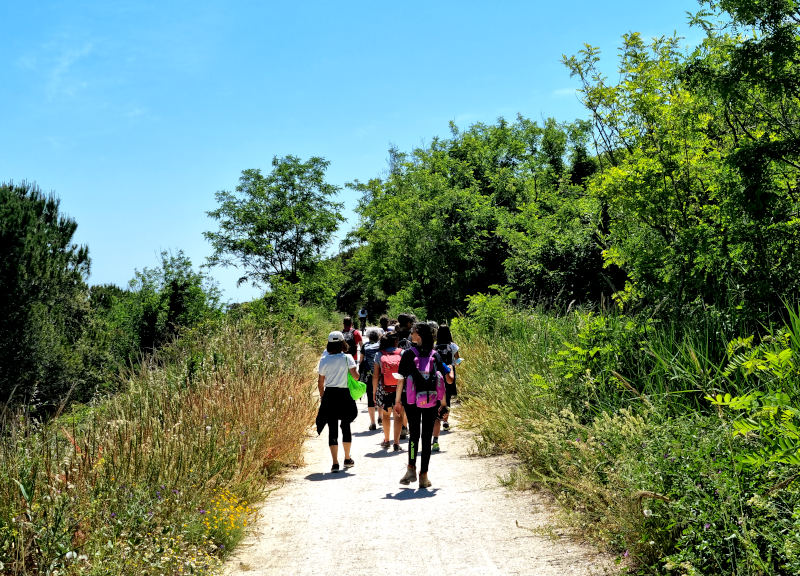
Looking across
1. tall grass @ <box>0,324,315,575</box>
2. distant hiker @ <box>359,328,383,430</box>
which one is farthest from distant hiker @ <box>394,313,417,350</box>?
tall grass @ <box>0,324,315,575</box>

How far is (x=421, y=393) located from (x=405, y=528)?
1.83 metres

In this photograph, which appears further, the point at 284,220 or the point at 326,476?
the point at 284,220

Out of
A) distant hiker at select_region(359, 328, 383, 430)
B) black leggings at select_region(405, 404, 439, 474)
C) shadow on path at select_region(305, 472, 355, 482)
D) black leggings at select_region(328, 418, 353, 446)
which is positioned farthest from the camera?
distant hiker at select_region(359, 328, 383, 430)

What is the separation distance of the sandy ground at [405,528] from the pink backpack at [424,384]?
38.8 inches

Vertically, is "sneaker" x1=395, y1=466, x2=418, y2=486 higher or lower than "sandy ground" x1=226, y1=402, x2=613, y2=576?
higher

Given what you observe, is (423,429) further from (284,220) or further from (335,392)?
(284,220)

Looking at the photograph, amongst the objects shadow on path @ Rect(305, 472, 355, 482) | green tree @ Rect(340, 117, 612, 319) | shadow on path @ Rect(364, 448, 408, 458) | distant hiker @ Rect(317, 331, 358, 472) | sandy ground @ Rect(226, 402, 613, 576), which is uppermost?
green tree @ Rect(340, 117, 612, 319)

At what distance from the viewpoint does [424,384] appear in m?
7.52

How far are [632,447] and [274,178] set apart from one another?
34.7m

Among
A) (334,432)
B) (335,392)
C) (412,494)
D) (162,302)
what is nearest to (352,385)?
(335,392)

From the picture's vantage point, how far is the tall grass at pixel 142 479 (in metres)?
4.03

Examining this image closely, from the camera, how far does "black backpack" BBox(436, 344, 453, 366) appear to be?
1016cm

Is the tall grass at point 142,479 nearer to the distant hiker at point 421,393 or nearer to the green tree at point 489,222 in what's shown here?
the distant hiker at point 421,393

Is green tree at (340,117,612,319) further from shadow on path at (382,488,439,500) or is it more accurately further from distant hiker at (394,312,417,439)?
shadow on path at (382,488,439,500)
